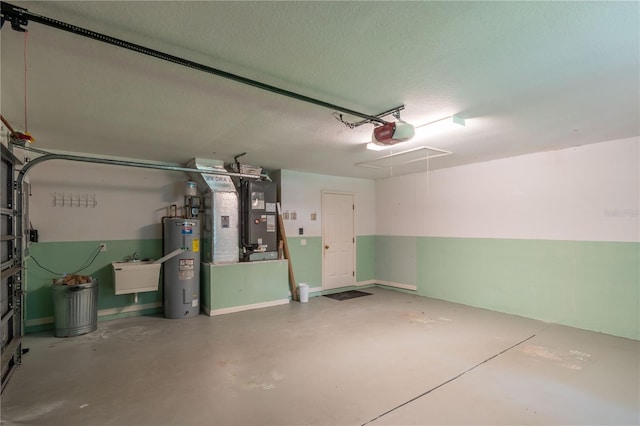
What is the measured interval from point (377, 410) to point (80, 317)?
147 inches

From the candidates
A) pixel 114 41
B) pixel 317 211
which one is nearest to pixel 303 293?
pixel 317 211

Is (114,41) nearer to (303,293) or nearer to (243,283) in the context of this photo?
(243,283)

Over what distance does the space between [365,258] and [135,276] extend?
14.6 ft

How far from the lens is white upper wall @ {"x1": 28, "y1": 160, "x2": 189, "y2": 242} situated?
14.3 feet

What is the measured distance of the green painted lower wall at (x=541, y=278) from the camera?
3.98 meters

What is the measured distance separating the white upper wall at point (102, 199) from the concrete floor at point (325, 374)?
1362 millimetres

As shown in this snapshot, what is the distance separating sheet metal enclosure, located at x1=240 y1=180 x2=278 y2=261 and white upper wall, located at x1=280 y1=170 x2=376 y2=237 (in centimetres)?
46

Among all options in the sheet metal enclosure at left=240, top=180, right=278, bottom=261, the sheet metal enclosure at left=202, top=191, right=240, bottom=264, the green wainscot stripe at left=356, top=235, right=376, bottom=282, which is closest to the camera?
the sheet metal enclosure at left=202, top=191, right=240, bottom=264

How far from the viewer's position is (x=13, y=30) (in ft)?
5.75

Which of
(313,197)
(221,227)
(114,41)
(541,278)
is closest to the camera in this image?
(114,41)

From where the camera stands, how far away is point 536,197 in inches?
186

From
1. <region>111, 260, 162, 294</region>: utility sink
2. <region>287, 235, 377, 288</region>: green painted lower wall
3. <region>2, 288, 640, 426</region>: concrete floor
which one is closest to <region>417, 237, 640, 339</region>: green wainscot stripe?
<region>2, 288, 640, 426</region>: concrete floor

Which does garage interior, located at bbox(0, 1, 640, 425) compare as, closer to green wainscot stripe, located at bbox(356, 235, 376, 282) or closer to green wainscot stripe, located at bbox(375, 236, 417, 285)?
green wainscot stripe, located at bbox(375, 236, 417, 285)

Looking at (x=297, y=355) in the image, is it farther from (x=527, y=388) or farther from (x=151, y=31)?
(x=151, y=31)
